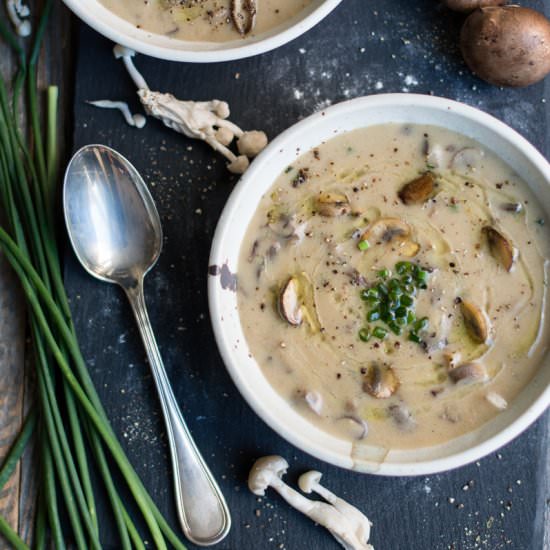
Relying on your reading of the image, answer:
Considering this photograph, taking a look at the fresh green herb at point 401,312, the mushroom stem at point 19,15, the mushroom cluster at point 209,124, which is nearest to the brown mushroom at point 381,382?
the fresh green herb at point 401,312

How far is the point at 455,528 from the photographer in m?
1.95

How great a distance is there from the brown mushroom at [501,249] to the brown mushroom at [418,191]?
159 millimetres

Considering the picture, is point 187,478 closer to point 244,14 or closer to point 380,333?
point 380,333

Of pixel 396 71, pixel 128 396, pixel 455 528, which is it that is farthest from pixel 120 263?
pixel 455 528

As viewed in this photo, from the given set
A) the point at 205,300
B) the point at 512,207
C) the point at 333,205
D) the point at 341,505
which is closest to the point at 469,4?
the point at 512,207

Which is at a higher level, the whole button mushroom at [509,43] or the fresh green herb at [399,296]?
the whole button mushroom at [509,43]


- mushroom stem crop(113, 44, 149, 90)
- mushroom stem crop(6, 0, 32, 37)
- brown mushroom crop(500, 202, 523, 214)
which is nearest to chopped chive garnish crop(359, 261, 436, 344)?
brown mushroom crop(500, 202, 523, 214)

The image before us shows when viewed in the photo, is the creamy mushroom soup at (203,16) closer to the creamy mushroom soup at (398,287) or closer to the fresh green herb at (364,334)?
the creamy mushroom soup at (398,287)

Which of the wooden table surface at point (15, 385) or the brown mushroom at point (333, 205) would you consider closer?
the brown mushroom at point (333, 205)

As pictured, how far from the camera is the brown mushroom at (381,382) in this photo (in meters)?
1.73

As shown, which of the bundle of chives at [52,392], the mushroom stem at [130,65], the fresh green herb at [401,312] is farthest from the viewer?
the mushroom stem at [130,65]

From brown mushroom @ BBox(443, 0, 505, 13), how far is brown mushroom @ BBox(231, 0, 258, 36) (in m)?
0.47

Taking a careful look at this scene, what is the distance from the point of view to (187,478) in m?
1.91

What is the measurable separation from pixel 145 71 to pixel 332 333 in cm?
80
